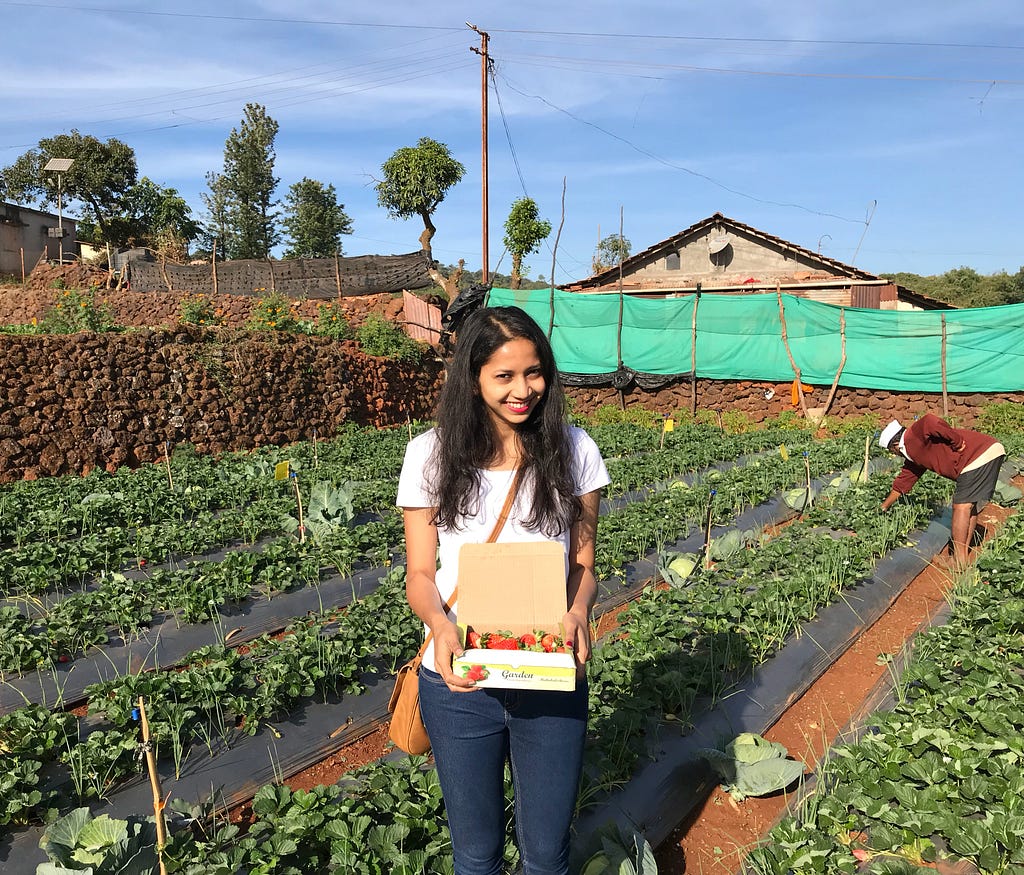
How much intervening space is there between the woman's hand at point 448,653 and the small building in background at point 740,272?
16.0m

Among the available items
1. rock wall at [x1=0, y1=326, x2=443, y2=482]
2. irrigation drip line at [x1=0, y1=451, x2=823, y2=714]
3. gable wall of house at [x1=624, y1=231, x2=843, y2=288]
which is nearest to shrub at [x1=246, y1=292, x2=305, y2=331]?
rock wall at [x1=0, y1=326, x2=443, y2=482]

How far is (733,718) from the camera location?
10.4 feet

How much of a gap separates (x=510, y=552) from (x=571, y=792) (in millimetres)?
569

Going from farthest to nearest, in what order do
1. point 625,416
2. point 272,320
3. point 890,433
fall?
point 625,416 → point 272,320 → point 890,433

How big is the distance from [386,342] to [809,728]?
11.5m

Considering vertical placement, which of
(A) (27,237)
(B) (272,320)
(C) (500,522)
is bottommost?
(C) (500,522)

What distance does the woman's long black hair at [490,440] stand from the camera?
1.59 metres

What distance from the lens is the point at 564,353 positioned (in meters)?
14.9

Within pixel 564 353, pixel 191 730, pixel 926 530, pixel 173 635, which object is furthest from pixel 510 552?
pixel 564 353

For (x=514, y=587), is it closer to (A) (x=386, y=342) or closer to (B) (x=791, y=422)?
(B) (x=791, y=422)

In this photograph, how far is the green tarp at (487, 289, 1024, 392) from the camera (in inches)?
440

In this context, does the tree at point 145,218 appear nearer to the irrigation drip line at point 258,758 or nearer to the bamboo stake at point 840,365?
the bamboo stake at point 840,365

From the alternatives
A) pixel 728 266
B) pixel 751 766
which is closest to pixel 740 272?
pixel 728 266

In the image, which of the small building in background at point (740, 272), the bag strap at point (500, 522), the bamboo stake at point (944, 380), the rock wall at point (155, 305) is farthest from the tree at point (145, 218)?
the bag strap at point (500, 522)
